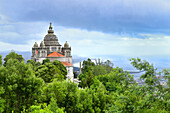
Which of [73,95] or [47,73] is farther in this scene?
[47,73]

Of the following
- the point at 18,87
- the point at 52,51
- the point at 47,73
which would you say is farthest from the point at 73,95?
the point at 52,51

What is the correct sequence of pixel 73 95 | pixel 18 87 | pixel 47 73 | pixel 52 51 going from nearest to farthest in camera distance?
1. pixel 18 87
2. pixel 73 95
3. pixel 47 73
4. pixel 52 51

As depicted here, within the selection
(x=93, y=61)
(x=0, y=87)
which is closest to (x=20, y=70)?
(x=0, y=87)

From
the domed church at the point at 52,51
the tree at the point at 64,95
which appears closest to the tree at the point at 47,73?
the tree at the point at 64,95

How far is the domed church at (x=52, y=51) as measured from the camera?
297ft

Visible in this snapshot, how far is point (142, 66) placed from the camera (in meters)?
18.7

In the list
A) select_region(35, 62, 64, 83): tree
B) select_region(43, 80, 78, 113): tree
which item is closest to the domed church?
select_region(35, 62, 64, 83): tree

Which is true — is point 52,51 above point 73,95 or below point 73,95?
above

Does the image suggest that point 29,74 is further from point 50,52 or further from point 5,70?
point 50,52

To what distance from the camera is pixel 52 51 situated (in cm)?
9788

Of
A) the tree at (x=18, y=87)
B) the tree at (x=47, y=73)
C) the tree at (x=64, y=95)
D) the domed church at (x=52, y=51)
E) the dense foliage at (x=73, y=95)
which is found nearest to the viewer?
the dense foliage at (x=73, y=95)

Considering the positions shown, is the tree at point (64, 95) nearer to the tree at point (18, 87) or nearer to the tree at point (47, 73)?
the tree at point (18, 87)

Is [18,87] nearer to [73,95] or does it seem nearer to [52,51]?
[73,95]

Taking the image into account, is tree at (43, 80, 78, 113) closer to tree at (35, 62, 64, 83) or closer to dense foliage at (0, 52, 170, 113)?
dense foliage at (0, 52, 170, 113)
